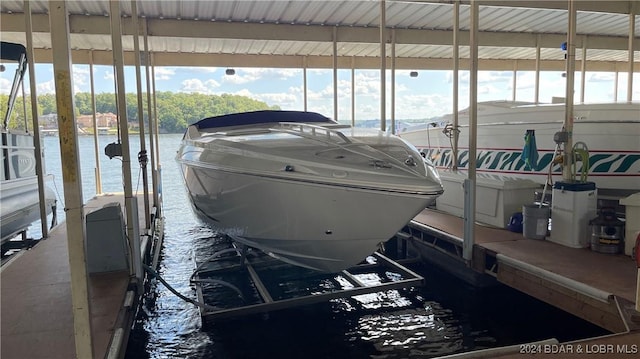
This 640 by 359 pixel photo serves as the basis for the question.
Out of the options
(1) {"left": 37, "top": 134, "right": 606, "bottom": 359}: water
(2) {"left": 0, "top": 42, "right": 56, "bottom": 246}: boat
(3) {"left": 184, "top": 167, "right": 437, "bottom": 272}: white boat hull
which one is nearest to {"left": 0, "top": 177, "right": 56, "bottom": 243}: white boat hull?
(2) {"left": 0, "top": 42, "right": 56, "bottom": 246}: boat

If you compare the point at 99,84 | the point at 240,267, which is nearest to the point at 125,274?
the point at 240,267

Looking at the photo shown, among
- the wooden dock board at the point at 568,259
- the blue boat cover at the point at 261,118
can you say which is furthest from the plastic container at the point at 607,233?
the blue boat cover at the point at 261,118

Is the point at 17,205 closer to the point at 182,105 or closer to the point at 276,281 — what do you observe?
the point at 276,281

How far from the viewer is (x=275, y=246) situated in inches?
152

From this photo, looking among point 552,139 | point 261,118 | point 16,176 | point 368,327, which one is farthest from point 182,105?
point 368,327

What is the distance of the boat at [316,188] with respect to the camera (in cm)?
315

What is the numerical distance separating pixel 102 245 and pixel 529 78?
10.5m

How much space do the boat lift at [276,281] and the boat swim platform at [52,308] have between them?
0.67m

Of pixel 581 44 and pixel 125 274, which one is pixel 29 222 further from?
pixel 581 44

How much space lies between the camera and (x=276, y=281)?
4.66 m

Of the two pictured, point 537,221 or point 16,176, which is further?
point 16,176

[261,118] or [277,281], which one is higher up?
[261,118]

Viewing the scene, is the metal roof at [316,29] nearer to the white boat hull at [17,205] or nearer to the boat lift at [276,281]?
the white boat hull at [17,205]

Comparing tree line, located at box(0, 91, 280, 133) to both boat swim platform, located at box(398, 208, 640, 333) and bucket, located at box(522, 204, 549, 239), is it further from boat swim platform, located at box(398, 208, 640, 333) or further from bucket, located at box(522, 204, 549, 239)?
bucket, located at box(522, 204, 549, 239)
